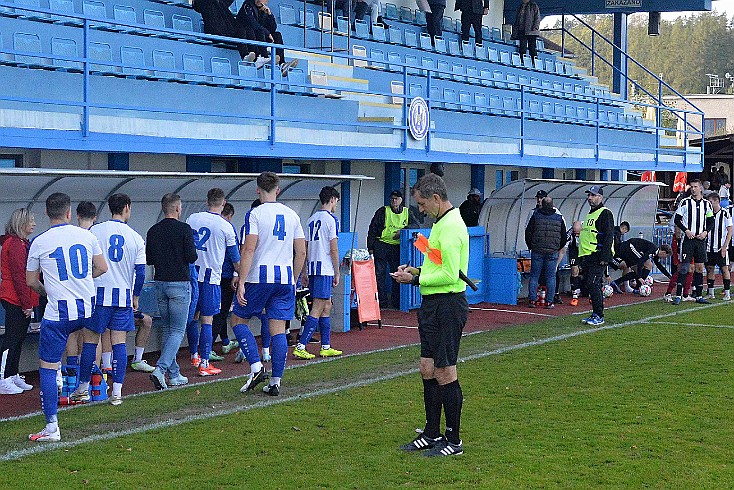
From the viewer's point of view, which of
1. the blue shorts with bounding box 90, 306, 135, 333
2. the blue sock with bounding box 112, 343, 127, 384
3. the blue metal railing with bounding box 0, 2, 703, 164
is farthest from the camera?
the blue metal railing with bounding box 0, 2, 703, 164

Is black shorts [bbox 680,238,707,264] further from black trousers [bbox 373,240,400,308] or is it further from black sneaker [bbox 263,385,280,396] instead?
black sneaker [bbox 263,385,280,396]

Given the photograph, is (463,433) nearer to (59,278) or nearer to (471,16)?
(59,278)

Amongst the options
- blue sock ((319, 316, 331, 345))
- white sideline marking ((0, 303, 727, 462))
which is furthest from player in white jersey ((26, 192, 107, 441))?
blue sock ((319, 316, 331, 345))

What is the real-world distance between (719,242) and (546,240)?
10.1 ft

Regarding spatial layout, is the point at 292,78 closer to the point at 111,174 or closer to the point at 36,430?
the point at 111,174

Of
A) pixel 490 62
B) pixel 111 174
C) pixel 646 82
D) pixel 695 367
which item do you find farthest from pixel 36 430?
pixel 646 82

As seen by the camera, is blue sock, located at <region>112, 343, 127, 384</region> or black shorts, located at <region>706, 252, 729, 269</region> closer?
blue sock, located at <region>112, 343, 127, 384</region>

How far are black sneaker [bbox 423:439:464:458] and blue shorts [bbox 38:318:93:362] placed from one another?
113 inches

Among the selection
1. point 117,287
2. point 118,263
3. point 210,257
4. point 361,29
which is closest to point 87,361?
point 117,287

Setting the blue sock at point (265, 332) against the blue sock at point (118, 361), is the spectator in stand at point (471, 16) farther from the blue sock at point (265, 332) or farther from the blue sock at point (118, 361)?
the blue sock at point (118, 361)

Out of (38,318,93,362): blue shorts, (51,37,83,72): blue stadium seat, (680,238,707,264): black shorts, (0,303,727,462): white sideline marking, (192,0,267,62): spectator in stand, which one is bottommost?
(0,303,727,462): white sideline marking

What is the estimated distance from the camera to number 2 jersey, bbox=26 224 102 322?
27.7 feet

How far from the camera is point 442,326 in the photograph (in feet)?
25.3

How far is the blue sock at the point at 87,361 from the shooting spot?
9695 mm
